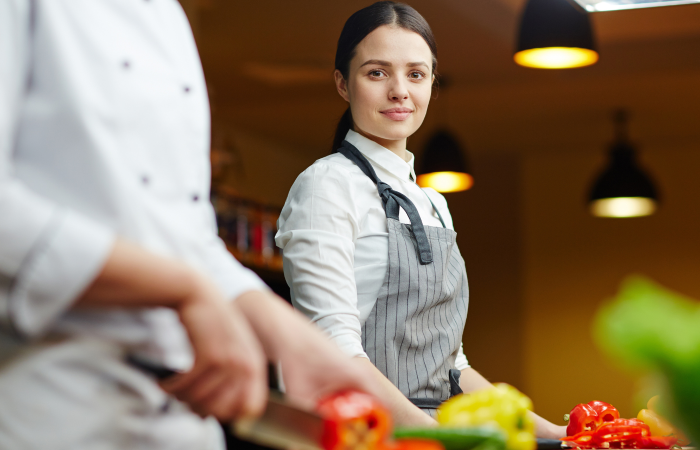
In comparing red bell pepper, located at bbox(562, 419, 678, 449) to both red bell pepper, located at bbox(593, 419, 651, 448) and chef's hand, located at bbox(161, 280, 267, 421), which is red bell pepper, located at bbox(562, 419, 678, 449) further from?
chef's hand, located at bbox(161, 280, 267, 421)

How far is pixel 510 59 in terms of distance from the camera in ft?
15.8

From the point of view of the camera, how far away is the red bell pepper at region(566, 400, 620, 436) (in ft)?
4.17

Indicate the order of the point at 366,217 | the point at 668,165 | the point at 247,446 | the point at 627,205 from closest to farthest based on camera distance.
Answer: the point at 366,217 → the point at 247,446 → the point at 627,205 → the point at 668,165

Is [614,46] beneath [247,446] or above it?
above

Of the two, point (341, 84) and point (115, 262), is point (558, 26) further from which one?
point (115, 262)

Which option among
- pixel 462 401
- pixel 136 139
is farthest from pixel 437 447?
pixel 136 139

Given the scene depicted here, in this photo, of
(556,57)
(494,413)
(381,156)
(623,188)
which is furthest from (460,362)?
(623,188)

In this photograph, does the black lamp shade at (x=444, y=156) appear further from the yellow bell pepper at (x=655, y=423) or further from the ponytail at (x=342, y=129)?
the yellow bell pepper at (x=655, y=423)

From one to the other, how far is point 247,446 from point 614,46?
11.4 feet

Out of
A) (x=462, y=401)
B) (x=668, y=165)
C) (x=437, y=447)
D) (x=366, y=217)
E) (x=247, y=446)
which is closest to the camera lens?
A: (x=437, y=447)

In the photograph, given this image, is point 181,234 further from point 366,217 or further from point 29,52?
point 366,217

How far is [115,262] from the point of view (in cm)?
52

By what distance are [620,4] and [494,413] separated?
1.10 meters

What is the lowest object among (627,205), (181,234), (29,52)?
(181,234)
